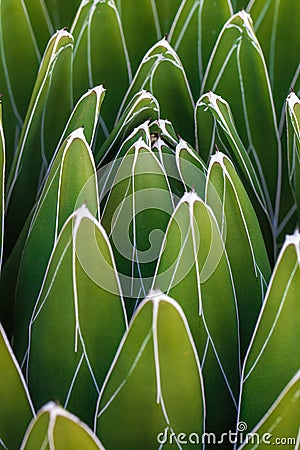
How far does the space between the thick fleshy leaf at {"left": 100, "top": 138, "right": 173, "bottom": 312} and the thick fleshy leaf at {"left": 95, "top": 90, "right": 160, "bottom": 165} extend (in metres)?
0.06

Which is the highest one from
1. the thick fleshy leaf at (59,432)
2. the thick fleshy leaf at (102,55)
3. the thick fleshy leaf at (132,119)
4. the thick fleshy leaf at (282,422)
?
the thick fleshy leaf at (102,55)

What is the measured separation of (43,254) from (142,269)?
73 millimetres

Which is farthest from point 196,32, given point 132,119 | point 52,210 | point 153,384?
point 153,384

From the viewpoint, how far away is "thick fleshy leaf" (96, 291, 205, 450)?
447mm

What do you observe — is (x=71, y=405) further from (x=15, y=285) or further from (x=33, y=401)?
(x=15, y=285)

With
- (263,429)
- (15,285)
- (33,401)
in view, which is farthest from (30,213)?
(263,429)

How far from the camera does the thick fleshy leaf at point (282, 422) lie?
1.52ft

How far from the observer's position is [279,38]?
0.74m

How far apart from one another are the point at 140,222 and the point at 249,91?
203mm

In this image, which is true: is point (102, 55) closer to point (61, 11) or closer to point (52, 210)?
point (61, 11)

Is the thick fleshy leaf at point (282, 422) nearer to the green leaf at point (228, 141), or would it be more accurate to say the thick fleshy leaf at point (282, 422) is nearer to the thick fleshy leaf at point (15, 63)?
the green leaf at point (228, 141)

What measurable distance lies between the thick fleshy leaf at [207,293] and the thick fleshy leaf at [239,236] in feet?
0.08

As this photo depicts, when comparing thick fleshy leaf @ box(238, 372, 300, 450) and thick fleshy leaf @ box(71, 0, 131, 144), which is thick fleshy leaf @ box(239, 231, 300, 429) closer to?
thick fleshy leaf @ box(238, 372, 300, 450)

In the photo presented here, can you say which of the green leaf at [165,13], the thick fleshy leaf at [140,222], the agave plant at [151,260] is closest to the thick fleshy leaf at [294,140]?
the agave plant at [151,260]
